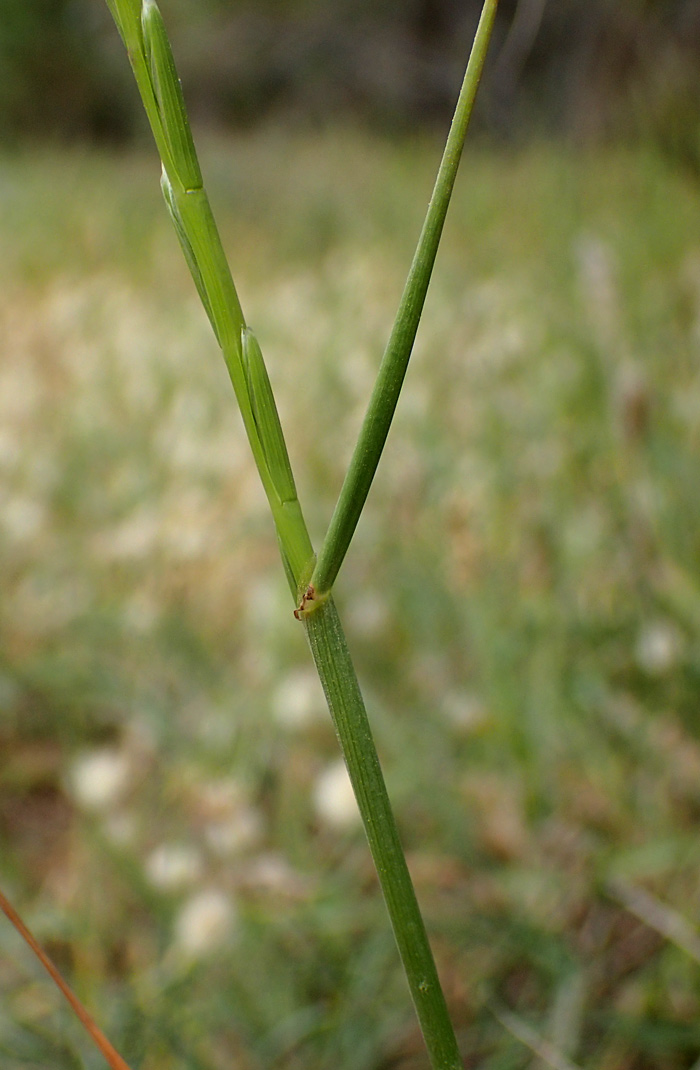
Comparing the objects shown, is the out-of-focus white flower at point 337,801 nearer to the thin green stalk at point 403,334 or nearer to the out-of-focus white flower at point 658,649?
the out-of-focus white flower at point 658,649

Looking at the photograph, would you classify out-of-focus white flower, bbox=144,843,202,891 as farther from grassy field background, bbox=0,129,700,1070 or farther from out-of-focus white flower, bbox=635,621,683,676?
out-of-focus white flower, bbox=635,621,683,676

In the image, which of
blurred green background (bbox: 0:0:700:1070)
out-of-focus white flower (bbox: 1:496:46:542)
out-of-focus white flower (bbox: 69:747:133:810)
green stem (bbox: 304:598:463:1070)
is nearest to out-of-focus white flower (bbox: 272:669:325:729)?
blurred green background (bbox: 0:0:700:1070)

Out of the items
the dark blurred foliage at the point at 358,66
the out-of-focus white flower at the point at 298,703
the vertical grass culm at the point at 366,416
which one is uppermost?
the dark blurred foliage at the point at 358,66

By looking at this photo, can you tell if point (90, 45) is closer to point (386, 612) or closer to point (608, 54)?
point (608, 54)

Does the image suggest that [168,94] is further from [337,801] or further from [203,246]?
[337,801]

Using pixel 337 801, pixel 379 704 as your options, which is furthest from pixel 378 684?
pixel 337 801

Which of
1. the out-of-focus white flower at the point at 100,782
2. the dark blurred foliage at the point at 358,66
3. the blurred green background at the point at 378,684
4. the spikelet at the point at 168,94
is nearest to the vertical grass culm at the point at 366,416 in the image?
the spikelet at the point at 168,94
